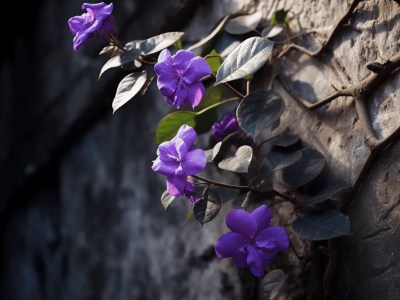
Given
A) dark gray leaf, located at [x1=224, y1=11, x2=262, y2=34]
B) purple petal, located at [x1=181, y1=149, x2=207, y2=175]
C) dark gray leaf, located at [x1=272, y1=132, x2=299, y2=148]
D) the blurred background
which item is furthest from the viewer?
the blurred background

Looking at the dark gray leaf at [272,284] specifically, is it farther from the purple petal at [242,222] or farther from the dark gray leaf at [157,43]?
the dark gray leaf at [157,43]

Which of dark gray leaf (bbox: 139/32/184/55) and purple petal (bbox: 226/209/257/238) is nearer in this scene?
purple petal (bbox: 226/209/257/238)

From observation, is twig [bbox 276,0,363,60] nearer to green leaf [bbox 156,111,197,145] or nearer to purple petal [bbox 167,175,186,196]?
green leaf [bbox 156,111,197,145]

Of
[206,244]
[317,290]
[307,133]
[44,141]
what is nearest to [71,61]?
[44,141]

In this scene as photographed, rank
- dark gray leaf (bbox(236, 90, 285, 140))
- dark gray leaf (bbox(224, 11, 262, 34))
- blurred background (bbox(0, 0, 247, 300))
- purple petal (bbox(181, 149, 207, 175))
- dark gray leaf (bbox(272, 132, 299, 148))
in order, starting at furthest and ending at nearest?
blurred background (bbox(0, 0, 247, 300)) → dark gray leaf (bbox(224, 11, 262, 34)) → dark gray leaf (bbox(272, 132, 299, 148)) → dark gray leaf (bbox(236, 90, 285, 140)) → purple petal (bbox(181, 149, 207, 175))

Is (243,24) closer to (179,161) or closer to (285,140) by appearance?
(285,140)

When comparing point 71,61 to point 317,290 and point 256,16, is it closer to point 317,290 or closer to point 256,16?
point 256,16

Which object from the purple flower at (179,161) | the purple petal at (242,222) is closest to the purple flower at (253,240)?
the purple petal at (242,222)

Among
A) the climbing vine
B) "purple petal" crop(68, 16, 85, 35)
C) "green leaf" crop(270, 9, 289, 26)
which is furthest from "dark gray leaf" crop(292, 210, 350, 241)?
"purple petal" crop(68, 16, 85, 35)
